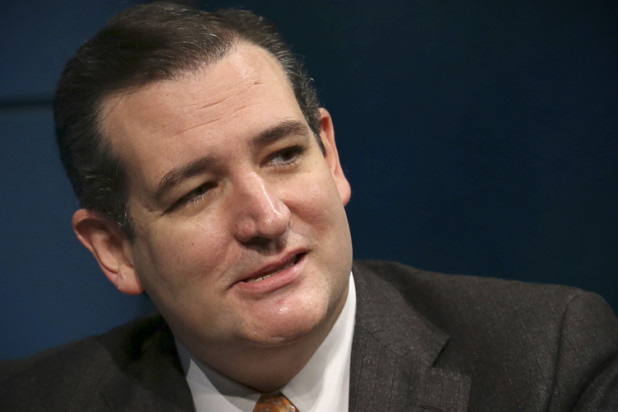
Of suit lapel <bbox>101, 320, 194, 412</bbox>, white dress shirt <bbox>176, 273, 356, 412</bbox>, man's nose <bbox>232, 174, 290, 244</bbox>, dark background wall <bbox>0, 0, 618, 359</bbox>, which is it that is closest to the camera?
man's nose <bbox>232, 174, 290, 244</bbox>

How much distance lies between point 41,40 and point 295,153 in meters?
1.00

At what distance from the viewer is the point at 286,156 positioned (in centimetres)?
139

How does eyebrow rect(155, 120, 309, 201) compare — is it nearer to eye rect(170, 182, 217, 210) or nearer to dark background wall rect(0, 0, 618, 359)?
eye rect(170, 182, 217, 210)

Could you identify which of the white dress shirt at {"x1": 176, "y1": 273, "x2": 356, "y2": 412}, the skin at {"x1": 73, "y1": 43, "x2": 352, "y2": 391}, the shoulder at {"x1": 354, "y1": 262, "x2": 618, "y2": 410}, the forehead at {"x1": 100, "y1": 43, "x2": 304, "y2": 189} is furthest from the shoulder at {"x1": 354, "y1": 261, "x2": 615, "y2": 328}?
the forehead at {"x1": 100, "y1": 43, "x2": 304, "y2": 189}

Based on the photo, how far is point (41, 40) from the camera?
78.0 inches

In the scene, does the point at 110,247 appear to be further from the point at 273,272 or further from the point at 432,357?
the point at 432,357

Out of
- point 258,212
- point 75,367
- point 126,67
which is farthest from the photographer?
point 75,367

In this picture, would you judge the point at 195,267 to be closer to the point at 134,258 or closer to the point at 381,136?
the point at 134,258

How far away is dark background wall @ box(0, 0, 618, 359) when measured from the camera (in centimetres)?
169

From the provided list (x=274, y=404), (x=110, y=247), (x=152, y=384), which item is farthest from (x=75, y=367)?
(x=274, y=404)

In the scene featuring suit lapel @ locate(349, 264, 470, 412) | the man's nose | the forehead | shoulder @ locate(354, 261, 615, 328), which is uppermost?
the forehead

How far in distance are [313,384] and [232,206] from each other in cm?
43

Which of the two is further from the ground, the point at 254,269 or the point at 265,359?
the point at 254,269

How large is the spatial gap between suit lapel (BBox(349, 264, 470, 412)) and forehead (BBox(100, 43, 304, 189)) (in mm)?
478
